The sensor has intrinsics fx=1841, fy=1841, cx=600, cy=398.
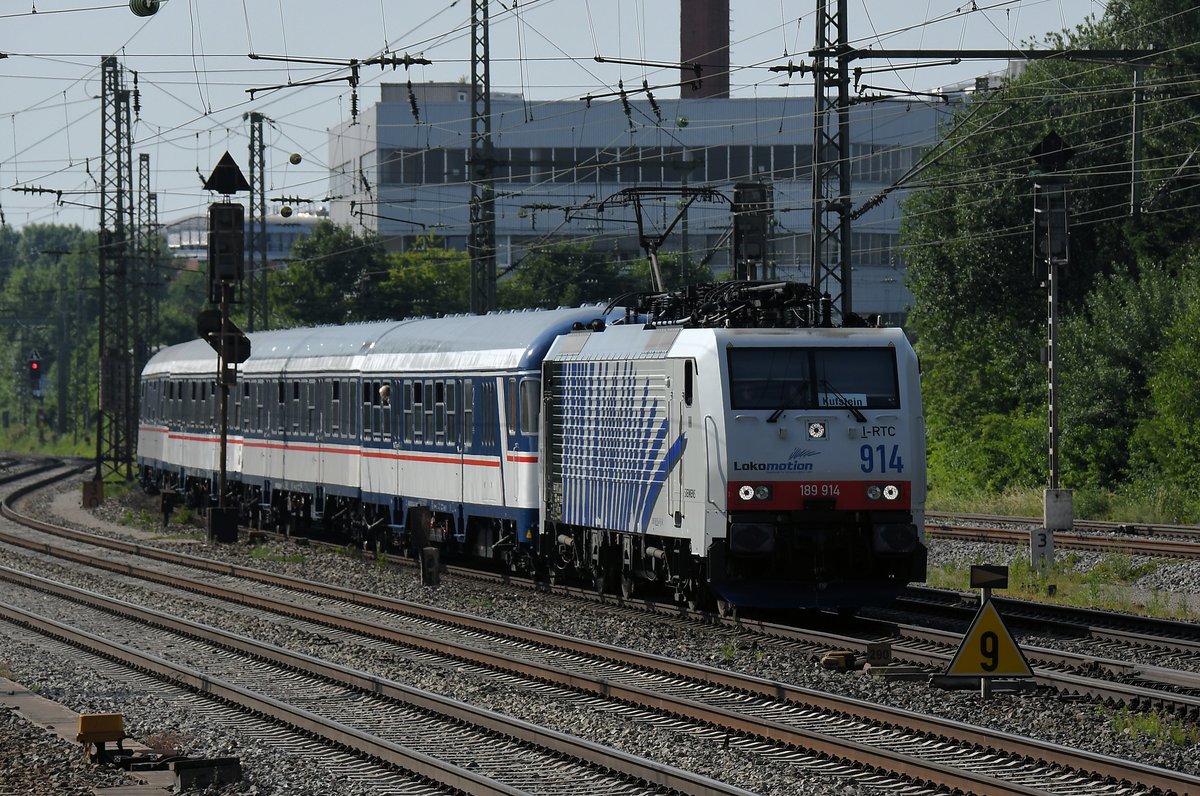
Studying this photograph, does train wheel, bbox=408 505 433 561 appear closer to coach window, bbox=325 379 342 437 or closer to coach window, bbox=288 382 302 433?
coach window, bbox=325 379 342 437

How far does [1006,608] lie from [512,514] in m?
6.65

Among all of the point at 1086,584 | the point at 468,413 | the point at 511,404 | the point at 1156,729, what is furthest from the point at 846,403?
the point at 468,413

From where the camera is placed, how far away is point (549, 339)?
2334cm

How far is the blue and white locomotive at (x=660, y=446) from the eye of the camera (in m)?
17.6

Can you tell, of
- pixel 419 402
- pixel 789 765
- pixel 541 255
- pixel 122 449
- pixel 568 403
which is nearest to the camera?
pixel 789 765

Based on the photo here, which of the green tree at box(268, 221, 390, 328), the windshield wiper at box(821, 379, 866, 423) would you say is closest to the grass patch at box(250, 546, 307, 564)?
the windshield wiper at box(821, 379, 866, 423)

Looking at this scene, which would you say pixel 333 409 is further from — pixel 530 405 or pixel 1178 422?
pixel 1178 422

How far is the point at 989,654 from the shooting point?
13617 millimetres

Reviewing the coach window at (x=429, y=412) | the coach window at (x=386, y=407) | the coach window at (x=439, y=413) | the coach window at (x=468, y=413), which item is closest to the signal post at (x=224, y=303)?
the coach window at (x=386, y=407)

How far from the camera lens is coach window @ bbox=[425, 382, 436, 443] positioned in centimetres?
2703

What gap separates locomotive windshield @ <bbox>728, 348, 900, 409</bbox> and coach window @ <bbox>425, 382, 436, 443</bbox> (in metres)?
9.98

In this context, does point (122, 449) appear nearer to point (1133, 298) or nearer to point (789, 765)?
point (1133, 298)

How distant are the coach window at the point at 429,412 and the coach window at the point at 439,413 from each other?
123mm

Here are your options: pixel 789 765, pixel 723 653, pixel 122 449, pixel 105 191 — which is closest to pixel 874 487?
pixel 723 653
